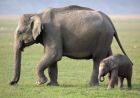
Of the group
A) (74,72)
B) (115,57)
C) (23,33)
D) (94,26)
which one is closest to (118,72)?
(115,57)

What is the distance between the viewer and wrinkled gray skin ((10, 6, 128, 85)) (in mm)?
20625

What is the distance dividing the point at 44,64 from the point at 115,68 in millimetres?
2275

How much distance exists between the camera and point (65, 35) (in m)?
21.0

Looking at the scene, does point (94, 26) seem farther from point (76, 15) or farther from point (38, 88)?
point (38, 88)

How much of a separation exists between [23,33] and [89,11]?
2.40 metres

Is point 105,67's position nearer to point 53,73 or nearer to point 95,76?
point 95,76

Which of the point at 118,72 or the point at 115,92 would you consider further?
the point at 118,72

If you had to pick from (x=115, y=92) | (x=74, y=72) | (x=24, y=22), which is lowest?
(x=74, y=72)

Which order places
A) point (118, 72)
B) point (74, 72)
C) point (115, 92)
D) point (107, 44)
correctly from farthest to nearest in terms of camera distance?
point (74, 72) < point (107, 44) < point (118, 72) < point (115, 92)

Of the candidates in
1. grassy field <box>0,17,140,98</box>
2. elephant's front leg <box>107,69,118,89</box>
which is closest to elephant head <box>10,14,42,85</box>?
grassy field <box>0,17,140,98</box>

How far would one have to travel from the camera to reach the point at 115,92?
60.5 ft

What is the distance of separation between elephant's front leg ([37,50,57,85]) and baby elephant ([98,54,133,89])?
1649 millimetres

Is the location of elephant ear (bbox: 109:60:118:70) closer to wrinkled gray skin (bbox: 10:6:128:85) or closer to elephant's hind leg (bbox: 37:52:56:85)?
wrinkled gray skin (bbox: 10:6:128:85)

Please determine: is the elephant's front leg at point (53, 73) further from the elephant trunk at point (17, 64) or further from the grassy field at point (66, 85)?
the elephant trunk at point (17, 64)
